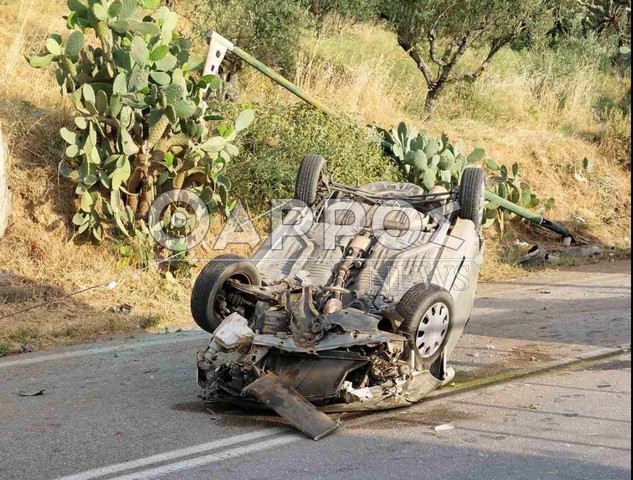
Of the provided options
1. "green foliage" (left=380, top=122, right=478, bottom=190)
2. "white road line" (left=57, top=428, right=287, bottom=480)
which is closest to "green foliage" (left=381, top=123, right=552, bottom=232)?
"green foliage" (left=380, top=122, right=478, bottom=190)

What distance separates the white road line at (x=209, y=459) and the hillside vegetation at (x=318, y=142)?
13.0 feet

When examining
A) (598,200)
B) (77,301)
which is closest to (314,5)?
(598,200)

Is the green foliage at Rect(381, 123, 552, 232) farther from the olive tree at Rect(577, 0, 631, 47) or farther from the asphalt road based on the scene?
the olive tree at Rect(577, 0, 631, 47)

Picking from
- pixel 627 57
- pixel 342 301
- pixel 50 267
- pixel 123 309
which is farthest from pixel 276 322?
pixel 50 267

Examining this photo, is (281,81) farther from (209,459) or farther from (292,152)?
(209,459)

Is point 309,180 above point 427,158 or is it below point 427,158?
below

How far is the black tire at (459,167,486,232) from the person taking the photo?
8875 millimetres

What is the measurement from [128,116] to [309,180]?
3149 millimetres

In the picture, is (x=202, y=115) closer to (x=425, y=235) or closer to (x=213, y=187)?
(x=213, y=187)

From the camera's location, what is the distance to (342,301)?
7.85 meters

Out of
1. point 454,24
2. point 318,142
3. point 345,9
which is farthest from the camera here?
point 345,9

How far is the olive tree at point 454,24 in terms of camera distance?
18.6m

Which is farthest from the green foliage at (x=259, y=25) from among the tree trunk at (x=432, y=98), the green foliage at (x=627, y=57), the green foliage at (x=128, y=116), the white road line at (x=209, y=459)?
the white road line at (x=209, y=459)

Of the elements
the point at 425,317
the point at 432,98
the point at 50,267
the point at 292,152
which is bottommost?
the point at 50,267
